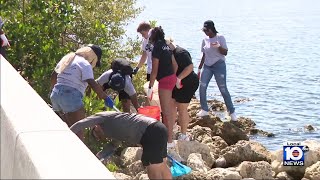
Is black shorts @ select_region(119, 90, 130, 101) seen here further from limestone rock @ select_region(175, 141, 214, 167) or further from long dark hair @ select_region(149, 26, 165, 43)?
long dark hair @ select_region(149, 26, 165, 43)

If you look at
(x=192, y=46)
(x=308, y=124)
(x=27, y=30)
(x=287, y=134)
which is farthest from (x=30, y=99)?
(x=192, y=46)

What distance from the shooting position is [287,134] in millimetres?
16594

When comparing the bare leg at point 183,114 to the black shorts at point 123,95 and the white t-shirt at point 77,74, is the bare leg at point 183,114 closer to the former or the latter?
the black shorts at point 123,95

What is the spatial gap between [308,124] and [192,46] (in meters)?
19.5

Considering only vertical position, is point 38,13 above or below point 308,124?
above

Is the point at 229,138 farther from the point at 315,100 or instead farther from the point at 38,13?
the point at 315,100

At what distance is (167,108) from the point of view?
9.43 meters

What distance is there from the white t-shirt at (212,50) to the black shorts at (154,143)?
16.4 feet

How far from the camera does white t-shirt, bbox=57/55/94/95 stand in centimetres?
766

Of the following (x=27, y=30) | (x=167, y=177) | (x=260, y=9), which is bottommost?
(x=260, y=9)

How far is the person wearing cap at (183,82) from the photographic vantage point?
9438 millimetres

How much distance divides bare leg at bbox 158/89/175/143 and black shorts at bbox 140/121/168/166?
259 centimetres

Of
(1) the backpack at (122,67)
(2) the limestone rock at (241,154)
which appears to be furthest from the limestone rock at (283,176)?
(1) the backpack at (122,67)

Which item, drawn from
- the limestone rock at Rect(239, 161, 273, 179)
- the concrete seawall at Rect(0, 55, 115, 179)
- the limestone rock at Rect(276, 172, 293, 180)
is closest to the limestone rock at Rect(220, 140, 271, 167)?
the limestone rock at Rect(276, 172, 293, 180)
